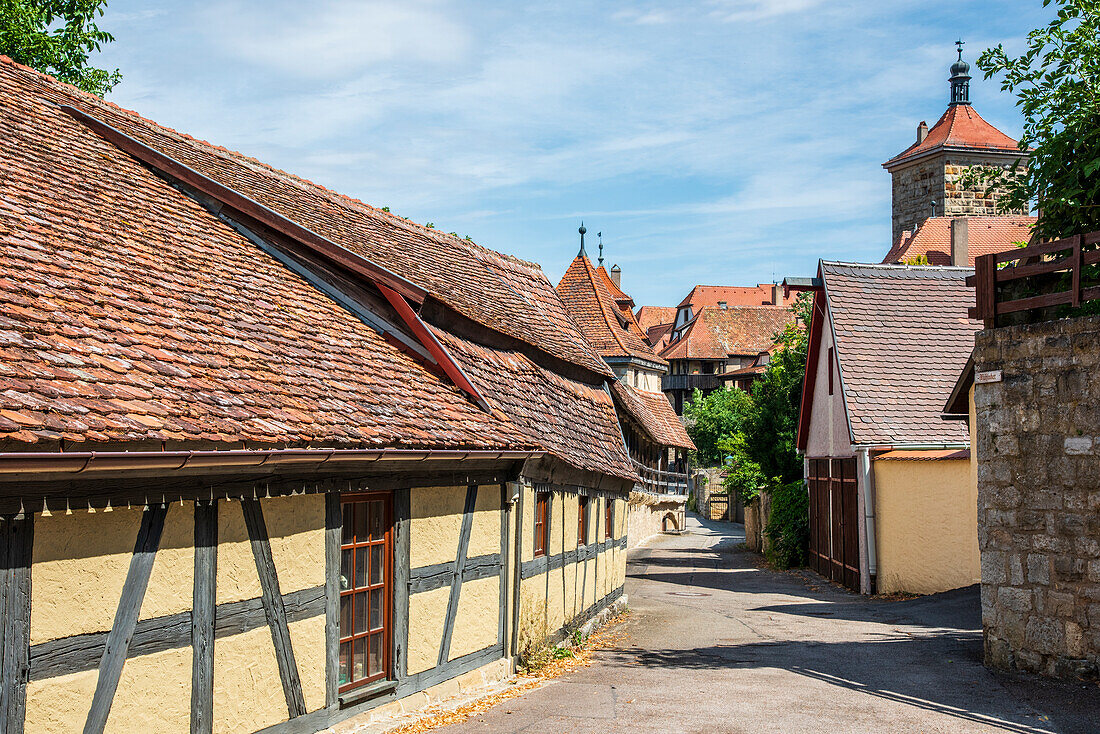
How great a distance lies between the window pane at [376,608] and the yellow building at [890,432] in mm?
11423

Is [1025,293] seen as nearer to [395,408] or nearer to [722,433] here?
[395,408]

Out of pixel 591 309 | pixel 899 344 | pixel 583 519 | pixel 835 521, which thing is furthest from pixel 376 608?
pixel 591 309

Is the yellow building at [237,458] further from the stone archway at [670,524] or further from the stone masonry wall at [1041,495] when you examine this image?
the stone archway at [670,524]

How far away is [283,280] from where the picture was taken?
1067cm

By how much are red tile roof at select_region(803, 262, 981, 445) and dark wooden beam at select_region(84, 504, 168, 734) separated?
1429cm

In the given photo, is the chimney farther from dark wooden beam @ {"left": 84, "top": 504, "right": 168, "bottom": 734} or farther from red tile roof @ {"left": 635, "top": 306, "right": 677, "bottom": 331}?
red tile roof @ {"left": 635, "top": 306, "right": 677, "bottom": 331}

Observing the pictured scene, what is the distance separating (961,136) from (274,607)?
2247 inches

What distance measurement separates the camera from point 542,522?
488 inches

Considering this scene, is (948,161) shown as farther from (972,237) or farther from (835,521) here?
(835,521)

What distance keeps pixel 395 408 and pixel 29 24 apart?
1294cm

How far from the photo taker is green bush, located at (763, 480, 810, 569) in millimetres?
24266

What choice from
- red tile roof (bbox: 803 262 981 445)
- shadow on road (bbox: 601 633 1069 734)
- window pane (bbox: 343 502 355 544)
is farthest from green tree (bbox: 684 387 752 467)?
window pane (bbox: 343 502 355 544)

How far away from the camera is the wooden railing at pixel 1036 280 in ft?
32.5

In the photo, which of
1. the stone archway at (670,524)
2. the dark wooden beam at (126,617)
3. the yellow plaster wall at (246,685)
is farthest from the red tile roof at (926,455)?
the stone archway at (670,524)
